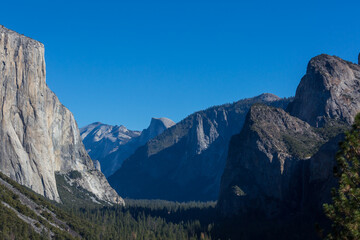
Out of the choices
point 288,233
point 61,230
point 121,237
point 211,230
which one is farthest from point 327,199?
point 61,230

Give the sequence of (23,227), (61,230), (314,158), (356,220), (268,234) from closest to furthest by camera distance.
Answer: (356,220) < (23,227) < (61,230) < (268,234) < (314,158)

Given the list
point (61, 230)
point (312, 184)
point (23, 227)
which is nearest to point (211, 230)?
point (312, 184)

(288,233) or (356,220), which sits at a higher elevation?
(288,233)

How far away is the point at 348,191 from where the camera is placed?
35.1 m

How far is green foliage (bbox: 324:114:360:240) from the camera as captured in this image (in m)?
34.7

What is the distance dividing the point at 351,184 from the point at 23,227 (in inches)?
4899

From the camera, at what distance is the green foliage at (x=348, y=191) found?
34688 mm

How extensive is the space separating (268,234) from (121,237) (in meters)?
54.3

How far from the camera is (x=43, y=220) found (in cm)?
16125

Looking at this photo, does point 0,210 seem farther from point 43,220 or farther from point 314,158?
point 314,158

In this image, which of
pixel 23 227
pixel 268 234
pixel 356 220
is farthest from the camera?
pixel 268 234

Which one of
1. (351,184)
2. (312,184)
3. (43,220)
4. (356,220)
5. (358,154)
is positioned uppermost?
(312,184)

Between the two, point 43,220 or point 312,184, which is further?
point 312,184

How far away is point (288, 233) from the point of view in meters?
166
